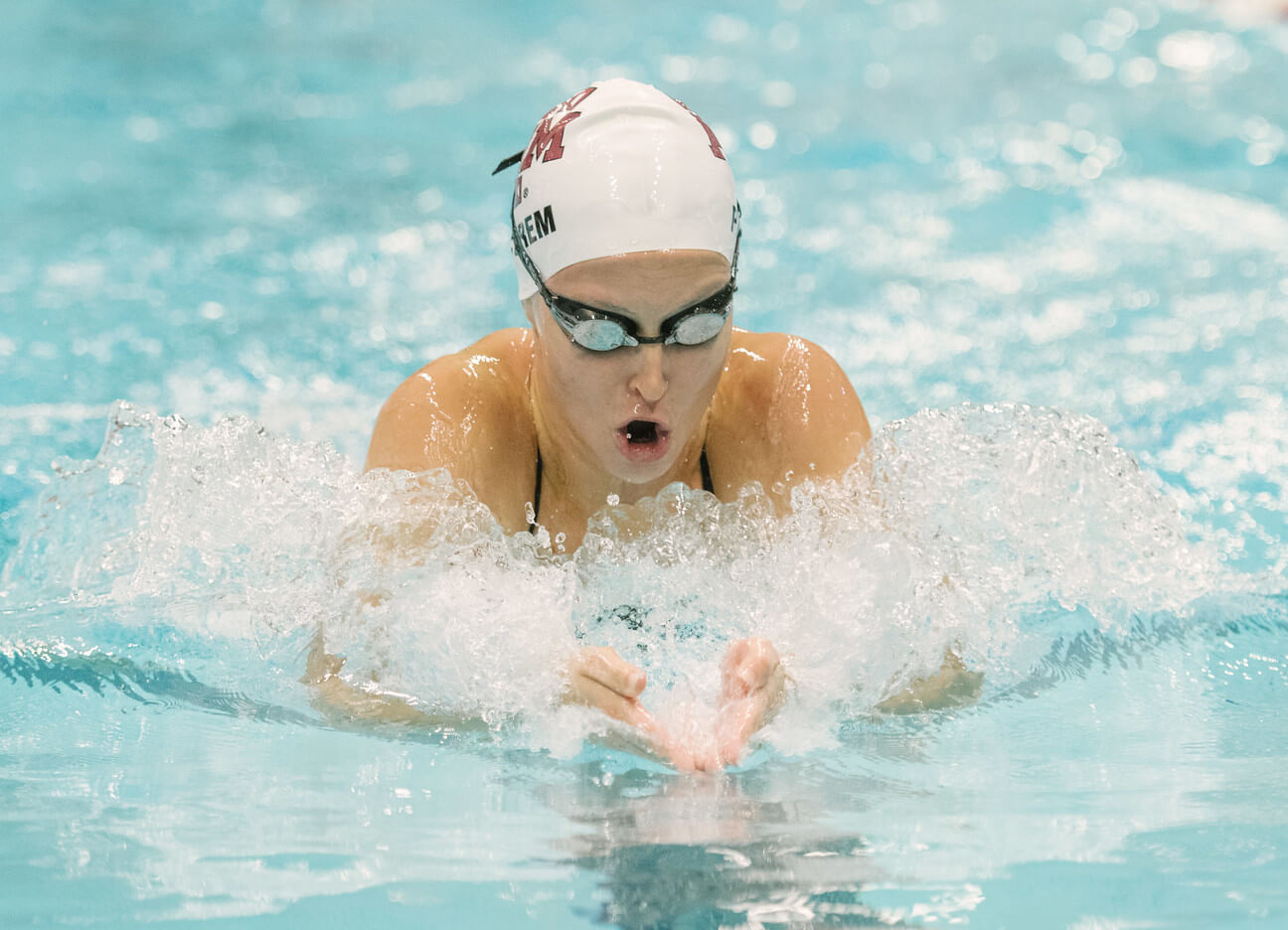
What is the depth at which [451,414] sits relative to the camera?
8.26 feet

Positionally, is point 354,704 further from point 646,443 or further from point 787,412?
point 787,412

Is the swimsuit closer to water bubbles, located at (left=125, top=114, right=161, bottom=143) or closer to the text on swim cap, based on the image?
the text on swim cap

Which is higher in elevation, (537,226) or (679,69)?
(679,69)

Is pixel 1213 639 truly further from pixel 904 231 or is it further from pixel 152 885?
pixel 904 231

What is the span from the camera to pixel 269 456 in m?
2.85

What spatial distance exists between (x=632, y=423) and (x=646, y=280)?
0.26m

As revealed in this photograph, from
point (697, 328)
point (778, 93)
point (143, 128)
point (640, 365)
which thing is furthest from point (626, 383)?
point (778, 93)

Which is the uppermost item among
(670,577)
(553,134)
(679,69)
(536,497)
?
(679,69)

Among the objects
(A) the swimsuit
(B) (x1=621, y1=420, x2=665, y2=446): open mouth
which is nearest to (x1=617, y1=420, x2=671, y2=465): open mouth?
(B) (x1=621, y1=420, x2=665, y2=446): open mouth

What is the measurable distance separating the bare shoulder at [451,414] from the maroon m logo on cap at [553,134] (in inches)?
15.8

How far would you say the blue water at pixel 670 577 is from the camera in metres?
1.67

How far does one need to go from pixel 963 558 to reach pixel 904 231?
3.88 m

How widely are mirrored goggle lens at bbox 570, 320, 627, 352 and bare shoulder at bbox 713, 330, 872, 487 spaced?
478mm

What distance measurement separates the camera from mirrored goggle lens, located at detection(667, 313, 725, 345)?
→ 87.8 inches
